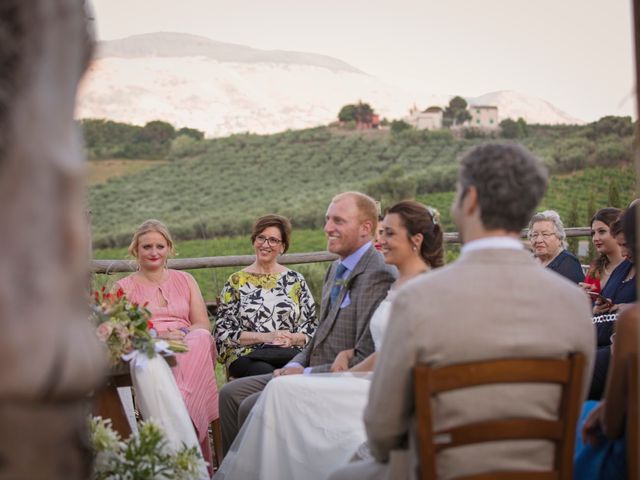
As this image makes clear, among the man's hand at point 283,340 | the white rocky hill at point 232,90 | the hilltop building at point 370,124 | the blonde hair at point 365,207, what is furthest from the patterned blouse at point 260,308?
the hilltop building at point 370,124

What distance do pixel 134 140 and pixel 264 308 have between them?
3108 cm

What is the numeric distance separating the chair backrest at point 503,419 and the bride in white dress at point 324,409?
1.56m

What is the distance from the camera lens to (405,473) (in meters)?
2.82

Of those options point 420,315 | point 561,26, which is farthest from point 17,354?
point 561,26

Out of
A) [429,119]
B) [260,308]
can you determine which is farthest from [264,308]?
[429,119]

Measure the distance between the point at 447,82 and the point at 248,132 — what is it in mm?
11536

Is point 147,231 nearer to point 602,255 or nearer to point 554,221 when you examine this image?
point 554,221

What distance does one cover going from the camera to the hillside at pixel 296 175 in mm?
30719

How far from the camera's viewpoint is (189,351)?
5.75 meters

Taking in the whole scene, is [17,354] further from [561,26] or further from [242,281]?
[561,26]

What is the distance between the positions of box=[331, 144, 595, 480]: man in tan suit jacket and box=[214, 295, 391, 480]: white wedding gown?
4.66 feet

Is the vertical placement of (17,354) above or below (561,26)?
below

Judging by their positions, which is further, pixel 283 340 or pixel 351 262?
pixel 283 340

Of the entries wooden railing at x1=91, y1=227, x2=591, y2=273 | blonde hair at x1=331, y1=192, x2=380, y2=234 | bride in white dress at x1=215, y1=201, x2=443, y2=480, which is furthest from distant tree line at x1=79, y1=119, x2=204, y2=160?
bride in white dress at x1=215, y1=201, x2=443, y2=480
